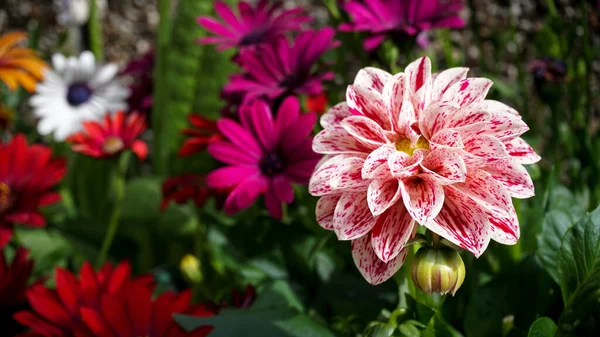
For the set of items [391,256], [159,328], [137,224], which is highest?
[391,256]

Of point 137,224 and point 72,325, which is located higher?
point 72,325

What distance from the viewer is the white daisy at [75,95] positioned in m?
0.74

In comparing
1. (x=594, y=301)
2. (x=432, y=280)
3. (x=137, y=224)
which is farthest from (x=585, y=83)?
(x=137, y=224)

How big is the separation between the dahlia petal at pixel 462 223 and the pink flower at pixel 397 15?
0.71 ft

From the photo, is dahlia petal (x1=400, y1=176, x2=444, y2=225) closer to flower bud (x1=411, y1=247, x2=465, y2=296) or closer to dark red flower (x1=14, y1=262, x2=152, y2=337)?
flower bud (x1=411, y1=247, x2=465, y2=296)

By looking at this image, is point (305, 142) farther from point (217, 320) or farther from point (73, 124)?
point (73, 124)

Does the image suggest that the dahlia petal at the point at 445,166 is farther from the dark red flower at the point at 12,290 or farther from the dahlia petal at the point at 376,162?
the dark red flower at the point at 12,290

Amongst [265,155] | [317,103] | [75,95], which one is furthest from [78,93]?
[265,155]

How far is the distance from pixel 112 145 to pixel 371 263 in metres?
0.38

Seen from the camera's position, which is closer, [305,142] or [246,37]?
[305,142]

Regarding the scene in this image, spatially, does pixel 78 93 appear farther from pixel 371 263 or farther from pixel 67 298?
pixel 371 263

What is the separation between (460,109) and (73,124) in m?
0.56

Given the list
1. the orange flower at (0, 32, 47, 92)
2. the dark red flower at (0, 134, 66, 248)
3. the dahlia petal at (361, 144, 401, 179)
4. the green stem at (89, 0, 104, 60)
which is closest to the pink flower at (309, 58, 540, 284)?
the dahlia petal at (361, 144, 401, 179)

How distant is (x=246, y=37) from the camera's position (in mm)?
567
